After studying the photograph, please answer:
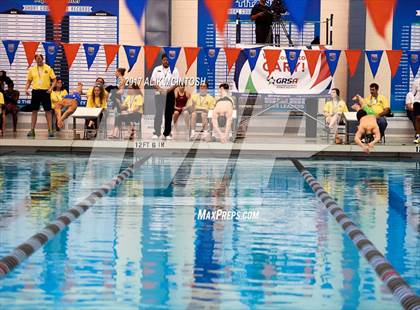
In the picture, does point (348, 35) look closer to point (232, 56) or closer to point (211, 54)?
point (211, 54)

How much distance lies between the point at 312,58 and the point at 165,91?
2760 millimetres

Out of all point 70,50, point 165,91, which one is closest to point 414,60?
point 165,91

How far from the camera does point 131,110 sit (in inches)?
747

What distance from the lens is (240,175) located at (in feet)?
47.3

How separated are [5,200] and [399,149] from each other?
881 centimetres

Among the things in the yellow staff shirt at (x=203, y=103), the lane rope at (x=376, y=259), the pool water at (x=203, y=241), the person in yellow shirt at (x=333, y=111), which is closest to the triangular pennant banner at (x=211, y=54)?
the yellow staff shirt at (x=203, y=103)

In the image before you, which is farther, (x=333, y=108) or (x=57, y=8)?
(x=333, y=108)

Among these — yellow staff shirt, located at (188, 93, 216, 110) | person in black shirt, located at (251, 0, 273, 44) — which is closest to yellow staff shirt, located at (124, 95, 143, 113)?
yellow staff shirt, located at (188, 93, 216, 110)

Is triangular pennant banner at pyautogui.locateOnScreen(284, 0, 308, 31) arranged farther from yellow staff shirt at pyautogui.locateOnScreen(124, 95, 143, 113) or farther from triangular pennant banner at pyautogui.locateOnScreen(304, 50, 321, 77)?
yellow staff shirt at pyautogui.locateOnScreen(124, 95, 143, 113)

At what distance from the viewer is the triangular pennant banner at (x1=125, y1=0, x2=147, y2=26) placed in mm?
22016

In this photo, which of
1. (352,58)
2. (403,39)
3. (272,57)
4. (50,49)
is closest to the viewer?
(272,57)

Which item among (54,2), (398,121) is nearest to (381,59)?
(398,121)

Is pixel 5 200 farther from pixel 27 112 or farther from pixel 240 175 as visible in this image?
pixel 27 112

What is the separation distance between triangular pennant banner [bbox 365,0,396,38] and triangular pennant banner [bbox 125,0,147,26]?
15.6 feet
